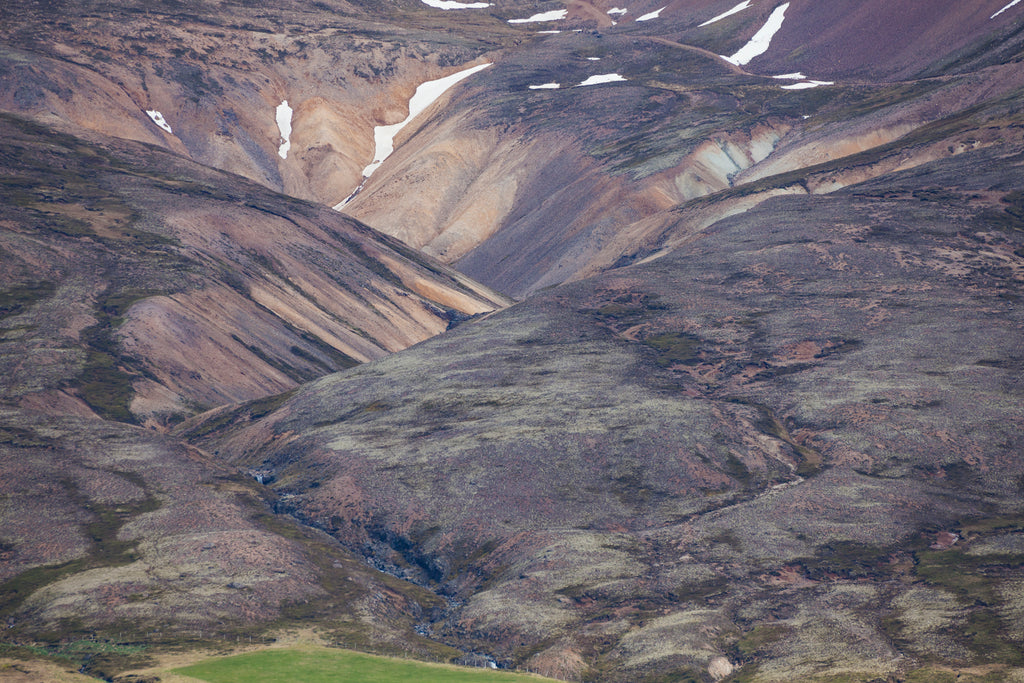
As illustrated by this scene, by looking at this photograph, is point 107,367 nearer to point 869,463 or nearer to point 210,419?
point 210,419

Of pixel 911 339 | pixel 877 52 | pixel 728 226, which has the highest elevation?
pixel 877 52

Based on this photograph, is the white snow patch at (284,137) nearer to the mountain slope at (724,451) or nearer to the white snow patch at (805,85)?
the white snow patch at (805,85)

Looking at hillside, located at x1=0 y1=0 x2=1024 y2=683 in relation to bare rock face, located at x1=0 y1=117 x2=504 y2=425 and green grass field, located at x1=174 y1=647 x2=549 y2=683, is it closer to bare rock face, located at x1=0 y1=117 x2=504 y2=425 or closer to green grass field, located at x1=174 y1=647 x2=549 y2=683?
bare rock face, located at x1=0 y1=117 x2=504 y2=425

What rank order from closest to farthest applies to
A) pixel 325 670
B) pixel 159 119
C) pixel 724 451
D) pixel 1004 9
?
pixel 325 670
pixel 724 451
pixel 1004 9
pixel 159 119

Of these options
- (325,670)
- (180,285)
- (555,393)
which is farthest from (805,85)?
(325,670)

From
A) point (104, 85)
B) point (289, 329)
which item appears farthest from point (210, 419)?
point (104, 85)

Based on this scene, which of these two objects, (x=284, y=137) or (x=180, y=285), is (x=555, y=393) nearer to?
(x=180, y=285)

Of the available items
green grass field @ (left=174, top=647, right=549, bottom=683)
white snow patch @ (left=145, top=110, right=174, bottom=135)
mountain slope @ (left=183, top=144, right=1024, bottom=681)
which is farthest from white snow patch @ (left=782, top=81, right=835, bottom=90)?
green grass field @ (left=174, top=647, right=549, bottom=683)
